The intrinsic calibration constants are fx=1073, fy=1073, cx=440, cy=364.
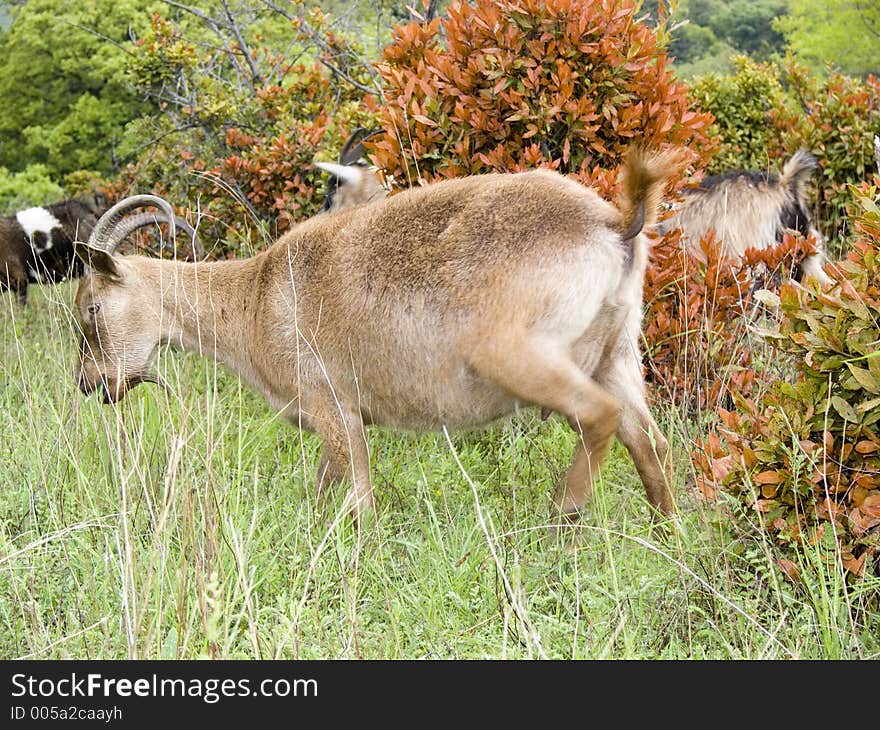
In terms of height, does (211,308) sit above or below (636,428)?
above

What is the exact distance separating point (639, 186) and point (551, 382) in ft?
2.40

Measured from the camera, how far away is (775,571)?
3.23 meters

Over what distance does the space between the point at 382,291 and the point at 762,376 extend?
1985mm

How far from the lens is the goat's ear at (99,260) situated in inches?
183

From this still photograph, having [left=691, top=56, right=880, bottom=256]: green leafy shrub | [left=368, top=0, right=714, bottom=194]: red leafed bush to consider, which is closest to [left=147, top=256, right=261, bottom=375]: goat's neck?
[left=368, top=0, right=714, bottom=194]: red leafed bush

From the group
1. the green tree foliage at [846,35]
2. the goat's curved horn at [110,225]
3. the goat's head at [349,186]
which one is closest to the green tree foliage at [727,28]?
the green tree foliage at [846,35]

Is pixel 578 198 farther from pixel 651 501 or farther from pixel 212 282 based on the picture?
pixel 212 282

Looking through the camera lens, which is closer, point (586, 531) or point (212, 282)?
point (586, 531)

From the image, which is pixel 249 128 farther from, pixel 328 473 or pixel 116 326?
pixel 328 473

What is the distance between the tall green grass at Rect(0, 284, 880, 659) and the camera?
2.99 meters

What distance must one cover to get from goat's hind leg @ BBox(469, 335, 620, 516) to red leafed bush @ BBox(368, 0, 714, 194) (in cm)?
125

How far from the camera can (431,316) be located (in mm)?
3945

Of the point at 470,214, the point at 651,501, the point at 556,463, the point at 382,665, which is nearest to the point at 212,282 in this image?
the point at 470,214

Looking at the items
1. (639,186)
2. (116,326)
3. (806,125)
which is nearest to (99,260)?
(116,326)
